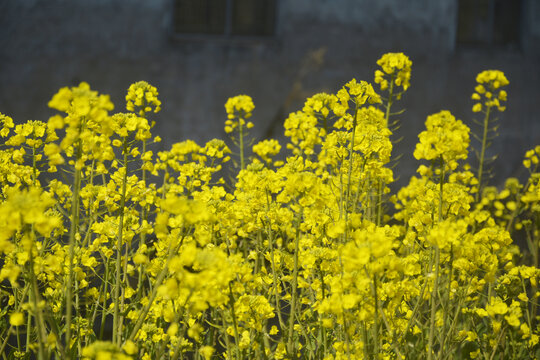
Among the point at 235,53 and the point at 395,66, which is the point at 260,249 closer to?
the point at 395,66

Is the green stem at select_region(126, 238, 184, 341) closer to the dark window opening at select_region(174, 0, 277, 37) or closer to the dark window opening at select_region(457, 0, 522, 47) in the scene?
the dark window opening at select_region(174, 0, 277, 37)

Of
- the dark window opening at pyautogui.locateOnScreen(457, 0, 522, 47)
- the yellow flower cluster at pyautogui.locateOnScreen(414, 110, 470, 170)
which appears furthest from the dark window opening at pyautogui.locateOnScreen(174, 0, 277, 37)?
the yellow flower cluster at pyautogui.locateOnScreen(414, 110, 470, 170)

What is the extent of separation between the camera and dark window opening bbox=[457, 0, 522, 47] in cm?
773

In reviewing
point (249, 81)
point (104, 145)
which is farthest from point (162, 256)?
point (249, 81)

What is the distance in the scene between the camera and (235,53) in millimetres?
Result: 6871

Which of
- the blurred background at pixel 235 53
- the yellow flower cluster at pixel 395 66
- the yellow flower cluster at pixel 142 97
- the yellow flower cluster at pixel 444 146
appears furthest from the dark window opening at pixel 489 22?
the yellow flower cluster at pixel 444 146

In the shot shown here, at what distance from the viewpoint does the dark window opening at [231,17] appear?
275 inches

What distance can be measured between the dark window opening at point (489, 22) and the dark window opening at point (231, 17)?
8.55 feet

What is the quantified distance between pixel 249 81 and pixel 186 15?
108 centimetres

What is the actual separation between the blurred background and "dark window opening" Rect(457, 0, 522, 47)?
100mm

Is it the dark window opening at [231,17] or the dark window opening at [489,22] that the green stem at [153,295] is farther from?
the dark window opening at [489,22]

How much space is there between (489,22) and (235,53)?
3478mm

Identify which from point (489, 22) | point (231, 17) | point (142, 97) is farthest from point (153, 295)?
point (489, 22)

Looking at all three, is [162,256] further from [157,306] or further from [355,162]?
[355,162]
